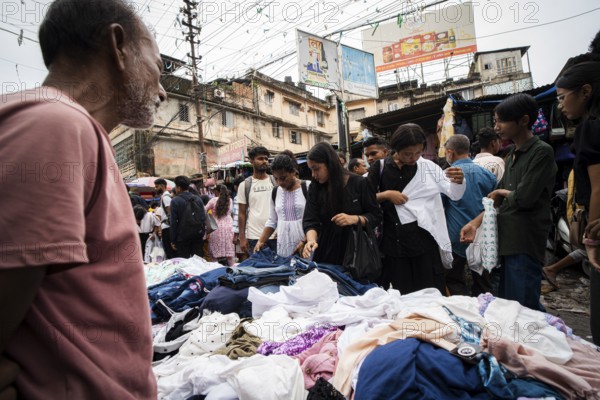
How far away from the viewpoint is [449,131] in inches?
251

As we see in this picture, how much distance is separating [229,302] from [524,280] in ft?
6.99

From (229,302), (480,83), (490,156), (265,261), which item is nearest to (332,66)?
(490,156)

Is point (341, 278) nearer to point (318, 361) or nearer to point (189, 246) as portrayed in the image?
point (318, 361)

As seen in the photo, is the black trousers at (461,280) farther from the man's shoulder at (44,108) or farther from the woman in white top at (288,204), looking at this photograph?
the man's shoulder at (44,108)

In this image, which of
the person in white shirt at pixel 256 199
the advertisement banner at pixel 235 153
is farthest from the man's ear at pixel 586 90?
the advertisement banner at pixel 235 153

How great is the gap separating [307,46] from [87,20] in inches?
322

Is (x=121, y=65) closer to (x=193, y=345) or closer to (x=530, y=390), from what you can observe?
(x=193, y=345)

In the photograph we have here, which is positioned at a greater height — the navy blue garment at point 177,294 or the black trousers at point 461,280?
the navy blue garment at point 177,294

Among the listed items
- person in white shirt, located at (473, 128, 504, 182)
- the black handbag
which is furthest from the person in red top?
person in white shirt, located at (473, 128, 504, 182)

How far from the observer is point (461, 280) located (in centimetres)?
345

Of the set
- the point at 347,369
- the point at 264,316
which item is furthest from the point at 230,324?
the point at 347,369

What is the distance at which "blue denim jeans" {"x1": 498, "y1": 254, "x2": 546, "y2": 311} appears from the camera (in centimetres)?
218

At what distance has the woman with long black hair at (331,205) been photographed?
2682 mm

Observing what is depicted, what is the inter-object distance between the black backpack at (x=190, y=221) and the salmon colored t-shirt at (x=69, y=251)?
475cm
